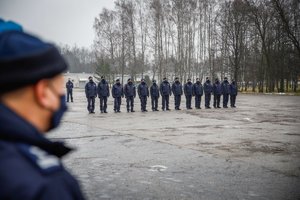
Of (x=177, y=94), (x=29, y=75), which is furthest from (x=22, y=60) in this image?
(x=177, y=94)

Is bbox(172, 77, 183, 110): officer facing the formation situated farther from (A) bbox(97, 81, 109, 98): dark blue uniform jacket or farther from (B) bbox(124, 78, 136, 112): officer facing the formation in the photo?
(A) bbox(97, 81, 109, 98): dark blue uniform jacket

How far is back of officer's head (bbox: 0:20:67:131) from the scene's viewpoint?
1180 millimetres

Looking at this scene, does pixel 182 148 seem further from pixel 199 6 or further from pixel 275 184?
pixel 199 6

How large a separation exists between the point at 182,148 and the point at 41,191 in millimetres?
7679

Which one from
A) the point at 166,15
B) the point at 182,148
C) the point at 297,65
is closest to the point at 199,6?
the point at 166,15

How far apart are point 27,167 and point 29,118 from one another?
20cm

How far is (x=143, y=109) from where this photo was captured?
2112 cm

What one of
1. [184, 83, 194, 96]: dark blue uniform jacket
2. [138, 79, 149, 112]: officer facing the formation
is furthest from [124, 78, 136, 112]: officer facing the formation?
[184, 83, 194, 96]: dark blue uniform jacket

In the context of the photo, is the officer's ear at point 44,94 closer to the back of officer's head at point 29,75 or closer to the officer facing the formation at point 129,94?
the back of officer's head at point 29,75

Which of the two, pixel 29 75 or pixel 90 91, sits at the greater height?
pixel 29 75

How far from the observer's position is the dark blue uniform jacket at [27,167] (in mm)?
1062

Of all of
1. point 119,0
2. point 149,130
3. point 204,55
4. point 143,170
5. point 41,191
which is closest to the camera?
point 41,191

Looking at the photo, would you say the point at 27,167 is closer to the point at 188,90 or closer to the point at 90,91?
the point at 90,91

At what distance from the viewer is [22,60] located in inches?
46.4
